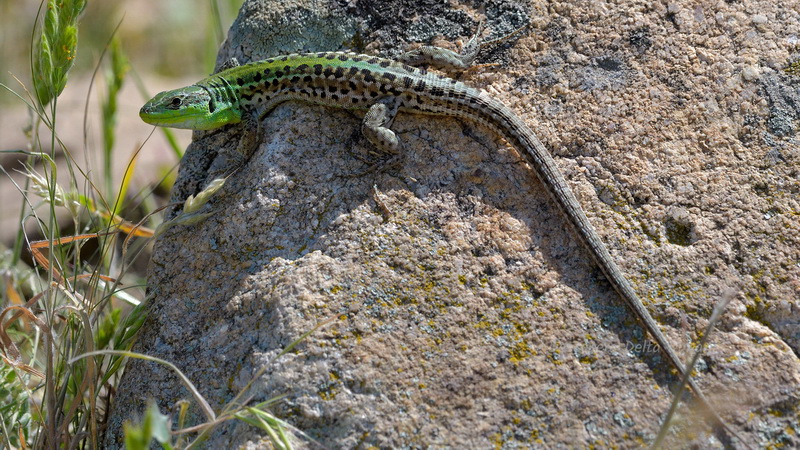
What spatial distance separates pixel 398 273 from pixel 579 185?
1.05 meters

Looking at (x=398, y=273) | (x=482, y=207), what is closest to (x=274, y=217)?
(x=398, y=273)

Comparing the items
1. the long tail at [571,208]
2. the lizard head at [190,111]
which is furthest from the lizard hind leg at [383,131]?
the lizard head at [190,111]

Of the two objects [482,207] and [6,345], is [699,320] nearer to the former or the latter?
[482,207]

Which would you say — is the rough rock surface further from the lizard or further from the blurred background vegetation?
the blurred background vegetation

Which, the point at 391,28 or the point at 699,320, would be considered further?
the point at 391,28

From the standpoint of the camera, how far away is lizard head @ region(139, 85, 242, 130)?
4.19 metres

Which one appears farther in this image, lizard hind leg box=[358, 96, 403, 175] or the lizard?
lizard hind leg box=[358, 96, 403, 175]

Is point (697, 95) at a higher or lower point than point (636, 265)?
higher

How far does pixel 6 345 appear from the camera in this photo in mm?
3381

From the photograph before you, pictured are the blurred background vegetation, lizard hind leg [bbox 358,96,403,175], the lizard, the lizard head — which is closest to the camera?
the lizard

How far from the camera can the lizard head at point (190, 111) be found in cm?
419

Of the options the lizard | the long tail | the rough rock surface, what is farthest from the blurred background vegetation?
the long tail

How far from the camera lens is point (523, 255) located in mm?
3348

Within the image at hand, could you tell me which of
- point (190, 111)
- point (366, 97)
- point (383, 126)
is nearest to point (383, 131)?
point (383, 126)
